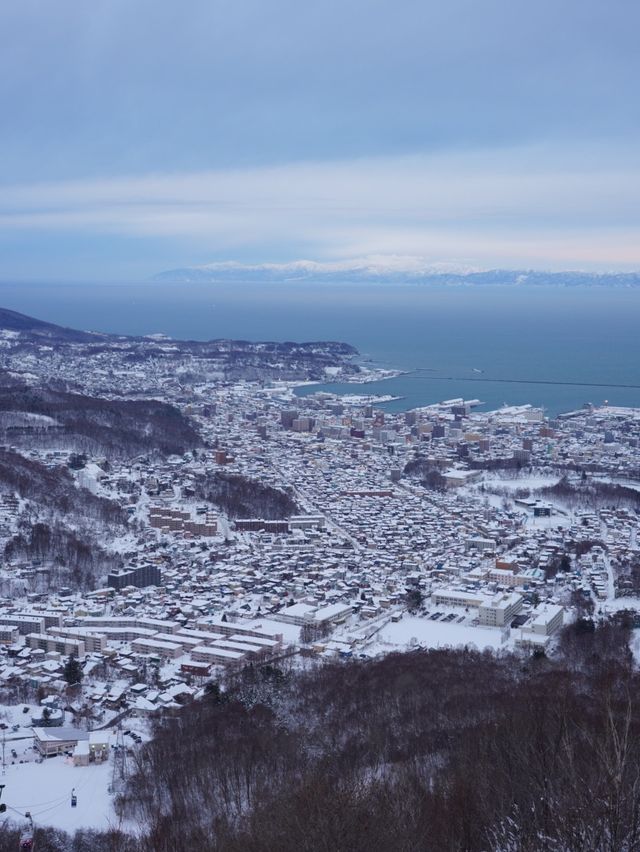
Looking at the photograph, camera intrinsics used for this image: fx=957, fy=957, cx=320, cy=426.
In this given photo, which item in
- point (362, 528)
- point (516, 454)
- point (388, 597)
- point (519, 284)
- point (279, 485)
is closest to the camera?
point (388, 597)

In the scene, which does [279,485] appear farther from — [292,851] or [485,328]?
[485,328]

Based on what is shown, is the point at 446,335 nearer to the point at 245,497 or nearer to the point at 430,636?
the point at 245,497

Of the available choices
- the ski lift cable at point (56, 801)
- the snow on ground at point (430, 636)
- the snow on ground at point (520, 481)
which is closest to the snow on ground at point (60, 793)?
the ski lift cable at point (56, 801)

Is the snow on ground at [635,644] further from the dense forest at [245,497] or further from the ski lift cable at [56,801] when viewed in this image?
the dense forest at [245,497]

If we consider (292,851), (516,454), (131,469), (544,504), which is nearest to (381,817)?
(292,851)

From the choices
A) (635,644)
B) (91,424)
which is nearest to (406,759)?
(635,644)

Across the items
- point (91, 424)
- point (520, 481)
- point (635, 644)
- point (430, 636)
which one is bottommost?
point (430, 636)
